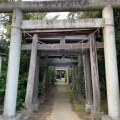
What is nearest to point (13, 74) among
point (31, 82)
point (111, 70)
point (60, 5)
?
point (31, 82)

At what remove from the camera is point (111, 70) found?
19.9ft

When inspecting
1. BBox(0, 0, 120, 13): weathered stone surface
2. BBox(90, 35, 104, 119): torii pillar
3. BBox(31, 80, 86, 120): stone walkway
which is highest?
BBox(0, 0, 120, 13): weathered stone surface

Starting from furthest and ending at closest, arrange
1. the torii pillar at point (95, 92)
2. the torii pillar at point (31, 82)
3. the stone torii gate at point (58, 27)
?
the torii pillar at point (31, 82), the torii pillar at point (95, 92), the stone torii gate at point (58, 27)

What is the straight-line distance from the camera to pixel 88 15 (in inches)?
419

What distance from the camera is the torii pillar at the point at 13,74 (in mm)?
6105

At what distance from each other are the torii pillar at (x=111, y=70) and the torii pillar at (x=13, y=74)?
10.9ft

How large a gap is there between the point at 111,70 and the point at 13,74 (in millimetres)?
3627

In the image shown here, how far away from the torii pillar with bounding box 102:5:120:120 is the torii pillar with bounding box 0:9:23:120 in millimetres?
3331

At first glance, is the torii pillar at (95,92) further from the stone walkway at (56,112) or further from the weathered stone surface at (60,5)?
the weathered stone surface at (60,5)

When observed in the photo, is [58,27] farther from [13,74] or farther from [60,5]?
[13,74]

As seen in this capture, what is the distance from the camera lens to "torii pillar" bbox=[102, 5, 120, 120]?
5891 mm

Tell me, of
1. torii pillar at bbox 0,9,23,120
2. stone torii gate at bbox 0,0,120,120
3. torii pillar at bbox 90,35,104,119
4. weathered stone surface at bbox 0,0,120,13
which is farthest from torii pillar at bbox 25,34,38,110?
torii pillar at bbox 90,35,104,119

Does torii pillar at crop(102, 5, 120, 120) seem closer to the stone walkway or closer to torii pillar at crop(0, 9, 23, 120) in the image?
the stone walkway

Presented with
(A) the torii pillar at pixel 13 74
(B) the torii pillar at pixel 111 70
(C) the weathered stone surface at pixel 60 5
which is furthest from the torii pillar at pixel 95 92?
(A) the torii pillar at pixel 13 74
